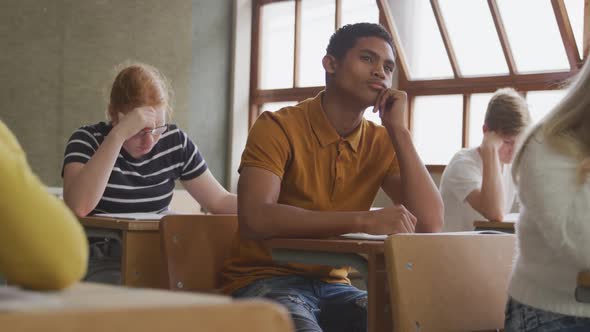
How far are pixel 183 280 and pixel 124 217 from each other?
2.13ft

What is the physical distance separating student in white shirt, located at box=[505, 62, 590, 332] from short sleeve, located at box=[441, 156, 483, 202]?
2.47m

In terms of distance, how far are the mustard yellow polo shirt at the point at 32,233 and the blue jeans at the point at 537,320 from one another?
45.5 inches

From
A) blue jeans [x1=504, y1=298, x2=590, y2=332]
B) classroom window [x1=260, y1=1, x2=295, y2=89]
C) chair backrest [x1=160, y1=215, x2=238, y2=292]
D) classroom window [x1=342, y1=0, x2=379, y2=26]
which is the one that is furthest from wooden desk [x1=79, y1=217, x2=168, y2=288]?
classroom window [x1=260, y1=1, x2=295, y2=89]

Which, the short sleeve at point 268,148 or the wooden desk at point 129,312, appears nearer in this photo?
the wooden desk at point 129,312

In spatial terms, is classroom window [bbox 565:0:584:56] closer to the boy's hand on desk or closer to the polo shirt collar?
the polo shirt collar

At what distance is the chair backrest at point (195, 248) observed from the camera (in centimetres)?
219

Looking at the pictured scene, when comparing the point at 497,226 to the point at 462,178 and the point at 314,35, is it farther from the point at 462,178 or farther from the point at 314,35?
the point at 314,35

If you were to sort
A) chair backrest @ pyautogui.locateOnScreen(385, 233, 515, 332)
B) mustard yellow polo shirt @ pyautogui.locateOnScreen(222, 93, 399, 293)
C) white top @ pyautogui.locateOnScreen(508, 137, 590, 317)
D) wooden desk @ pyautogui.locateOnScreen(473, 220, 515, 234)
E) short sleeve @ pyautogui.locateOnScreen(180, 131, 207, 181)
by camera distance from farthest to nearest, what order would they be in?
1. wooden desk @ pyautogui.locateOnScreen(473, 220, 515, 234)
2. short sleeve @ pyautogui.locateOnScreen(180, 131, 207, 181)
3. mustard yellow polo shirt @ pyautogui.locateOnScreen(222, 93, 399, 293)
4. chair backrest @ pyautogui.locateOnScreen(385, 233, 515, 332)
5. white top @ pyautogui.locateOnScreen(508, 137, 590, 317)

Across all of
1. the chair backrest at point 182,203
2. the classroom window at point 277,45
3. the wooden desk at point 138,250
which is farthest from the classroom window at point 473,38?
the wooden desk at point 138,250

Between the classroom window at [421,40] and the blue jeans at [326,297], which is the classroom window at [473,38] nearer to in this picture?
the classroom window at [421,40]

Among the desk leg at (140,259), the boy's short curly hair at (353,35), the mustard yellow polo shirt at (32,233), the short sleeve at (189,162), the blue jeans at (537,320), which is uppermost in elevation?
the boy's short curly hair at (353,35)

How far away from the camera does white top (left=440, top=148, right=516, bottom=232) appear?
4.17m

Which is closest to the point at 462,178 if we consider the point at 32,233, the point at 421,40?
the point at 421,40

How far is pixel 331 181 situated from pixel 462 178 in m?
1.97
